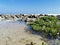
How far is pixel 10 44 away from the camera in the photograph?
1227 cm

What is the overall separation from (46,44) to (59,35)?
115 inches

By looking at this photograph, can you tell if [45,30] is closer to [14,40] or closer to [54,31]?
[54,31]

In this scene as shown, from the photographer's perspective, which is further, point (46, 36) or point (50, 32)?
point (50, 32)

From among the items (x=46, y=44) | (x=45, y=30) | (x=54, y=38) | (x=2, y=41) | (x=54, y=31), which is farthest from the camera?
(x=45, y=30)

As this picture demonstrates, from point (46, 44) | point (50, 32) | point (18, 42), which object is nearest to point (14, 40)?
point (18, 42)

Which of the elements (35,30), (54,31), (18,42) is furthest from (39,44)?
(35,30)

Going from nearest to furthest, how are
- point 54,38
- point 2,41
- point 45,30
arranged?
point 2,41
point 54,38
point 45,30

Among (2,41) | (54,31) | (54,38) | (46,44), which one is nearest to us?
(46,44)

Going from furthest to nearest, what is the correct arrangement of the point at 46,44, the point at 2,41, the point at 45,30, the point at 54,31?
the point at 45,30 → the point at 54,31 → the point at 2,41 → the point at 46,44

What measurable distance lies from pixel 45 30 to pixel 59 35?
7.04 ft

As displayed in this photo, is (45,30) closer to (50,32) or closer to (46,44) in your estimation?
(50,32)

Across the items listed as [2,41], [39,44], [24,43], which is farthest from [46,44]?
[2,41]

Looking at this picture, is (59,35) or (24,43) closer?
(24,43)

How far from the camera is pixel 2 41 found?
13141 mm
